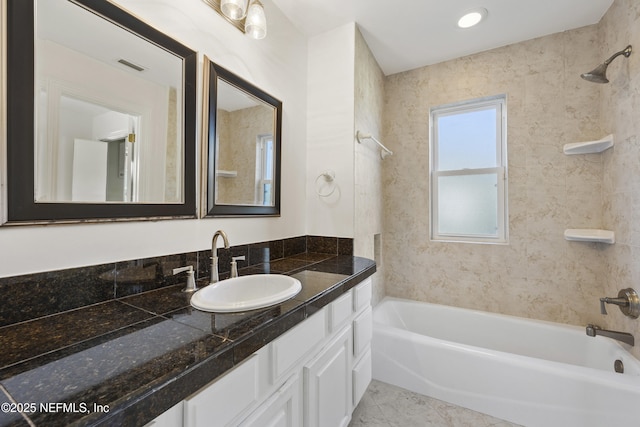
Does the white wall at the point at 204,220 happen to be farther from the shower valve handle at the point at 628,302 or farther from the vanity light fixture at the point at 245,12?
the shower valve handle at the point at 628,302

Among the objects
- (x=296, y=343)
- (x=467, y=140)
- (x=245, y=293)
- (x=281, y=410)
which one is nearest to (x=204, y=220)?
(x=245, y=293)

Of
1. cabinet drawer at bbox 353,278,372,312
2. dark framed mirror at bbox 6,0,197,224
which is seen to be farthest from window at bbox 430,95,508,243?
dark framed mirror at bbox 6,0,197,224

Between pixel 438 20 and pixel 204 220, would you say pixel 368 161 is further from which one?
pixel 204 220

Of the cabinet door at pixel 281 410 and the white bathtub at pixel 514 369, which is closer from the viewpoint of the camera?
the cabinet door at pixel 281 410

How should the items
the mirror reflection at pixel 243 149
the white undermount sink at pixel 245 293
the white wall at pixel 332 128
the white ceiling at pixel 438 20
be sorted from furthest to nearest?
the white wall at pixel 332 128, the white ceiling at pixel 438 20, the mirror reflection at pixel 243 149, the white undermount sink at pixel 245 293

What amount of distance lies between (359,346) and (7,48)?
1.77 metres

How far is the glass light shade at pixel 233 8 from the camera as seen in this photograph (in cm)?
126

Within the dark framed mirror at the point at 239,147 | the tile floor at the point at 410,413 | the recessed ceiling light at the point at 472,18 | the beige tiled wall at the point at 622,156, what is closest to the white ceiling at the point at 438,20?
the recessed ceiling light at the point at 472,18

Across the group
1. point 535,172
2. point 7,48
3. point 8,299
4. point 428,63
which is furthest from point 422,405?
point 428,63

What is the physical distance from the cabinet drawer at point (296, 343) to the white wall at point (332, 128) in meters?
0.92

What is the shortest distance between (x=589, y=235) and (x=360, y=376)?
5.91 feet

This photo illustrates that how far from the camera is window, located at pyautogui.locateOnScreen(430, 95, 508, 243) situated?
2.27 metres

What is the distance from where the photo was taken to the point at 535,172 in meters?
2.07

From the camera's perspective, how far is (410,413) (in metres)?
1.64
